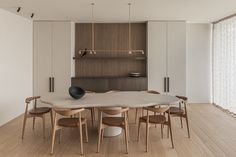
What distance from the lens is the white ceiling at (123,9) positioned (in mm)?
5129

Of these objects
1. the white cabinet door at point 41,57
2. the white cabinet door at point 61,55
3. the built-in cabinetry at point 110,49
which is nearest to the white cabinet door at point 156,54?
the built-in cabinetry at point 110,49

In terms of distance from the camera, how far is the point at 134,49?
7809mm

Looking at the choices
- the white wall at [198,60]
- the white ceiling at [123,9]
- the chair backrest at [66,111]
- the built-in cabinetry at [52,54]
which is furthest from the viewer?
the white wall at [198,60]

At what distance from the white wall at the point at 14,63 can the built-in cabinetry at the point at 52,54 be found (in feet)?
0.68

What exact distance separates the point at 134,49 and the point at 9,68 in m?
3.54

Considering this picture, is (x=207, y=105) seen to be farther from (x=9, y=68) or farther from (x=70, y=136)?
(x=9, y=68)

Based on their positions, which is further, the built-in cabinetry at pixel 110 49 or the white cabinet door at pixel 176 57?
the built-in cabinetry at pixel 110 49

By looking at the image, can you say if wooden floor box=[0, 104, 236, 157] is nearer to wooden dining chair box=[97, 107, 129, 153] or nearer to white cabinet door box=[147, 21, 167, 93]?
wooden dining chair box=[97, 107, 129, 153]

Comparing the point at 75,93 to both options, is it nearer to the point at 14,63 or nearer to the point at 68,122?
the point at 68,122

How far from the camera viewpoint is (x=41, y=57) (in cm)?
734

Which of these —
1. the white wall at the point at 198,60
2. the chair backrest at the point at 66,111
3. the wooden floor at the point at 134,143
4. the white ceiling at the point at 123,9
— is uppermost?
the white ceiling at the point at 123,9

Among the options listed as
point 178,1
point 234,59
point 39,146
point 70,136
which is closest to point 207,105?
point 234,59

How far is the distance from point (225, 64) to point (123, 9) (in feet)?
10.5

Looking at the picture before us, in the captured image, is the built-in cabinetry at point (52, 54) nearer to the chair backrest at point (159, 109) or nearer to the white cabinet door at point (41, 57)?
the white cabinet door at point (41, 57)
